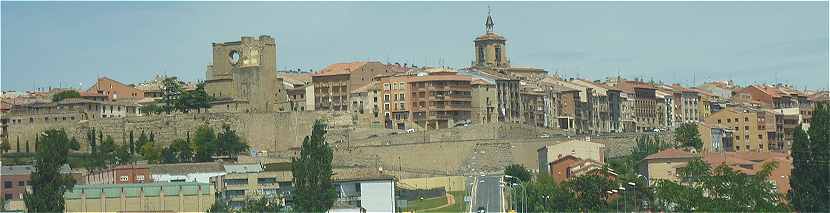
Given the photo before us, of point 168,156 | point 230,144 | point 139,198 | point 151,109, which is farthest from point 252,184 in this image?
point 151,109

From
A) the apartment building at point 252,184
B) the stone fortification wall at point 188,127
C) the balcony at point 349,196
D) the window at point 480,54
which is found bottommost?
the balcony at point 349,196

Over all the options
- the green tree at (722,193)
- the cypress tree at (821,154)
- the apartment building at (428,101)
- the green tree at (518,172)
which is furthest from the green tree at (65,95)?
the cypress tree at (821,154)

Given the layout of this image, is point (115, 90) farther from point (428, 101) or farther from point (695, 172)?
point (695, 172)

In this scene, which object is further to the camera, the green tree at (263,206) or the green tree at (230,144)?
the green tree at (230,144)

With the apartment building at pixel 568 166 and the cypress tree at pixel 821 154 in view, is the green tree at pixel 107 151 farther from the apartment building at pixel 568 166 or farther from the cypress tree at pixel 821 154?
the cypress tree at pixel 821 154

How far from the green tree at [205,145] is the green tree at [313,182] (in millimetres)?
26391

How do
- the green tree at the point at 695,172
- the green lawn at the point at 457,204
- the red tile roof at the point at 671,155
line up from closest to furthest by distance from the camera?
the green tree at the point at 695,172
the green lawn at the point at 457,204
the red tile roof at the point at 671,155

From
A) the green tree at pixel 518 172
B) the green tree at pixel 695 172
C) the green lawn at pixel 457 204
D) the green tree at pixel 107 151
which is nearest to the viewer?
the green tree at pixel 695 172

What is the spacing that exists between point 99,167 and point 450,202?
17.6 meters

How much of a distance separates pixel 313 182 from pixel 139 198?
8602 mm

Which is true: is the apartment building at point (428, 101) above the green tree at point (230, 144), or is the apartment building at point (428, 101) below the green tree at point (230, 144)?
above

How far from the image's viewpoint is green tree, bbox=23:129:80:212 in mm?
65188

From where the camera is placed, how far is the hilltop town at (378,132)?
3285 inches

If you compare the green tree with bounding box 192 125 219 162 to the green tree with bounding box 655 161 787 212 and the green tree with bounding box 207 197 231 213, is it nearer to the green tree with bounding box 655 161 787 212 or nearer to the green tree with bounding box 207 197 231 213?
the green tree with bounding box 207 197 231 213
